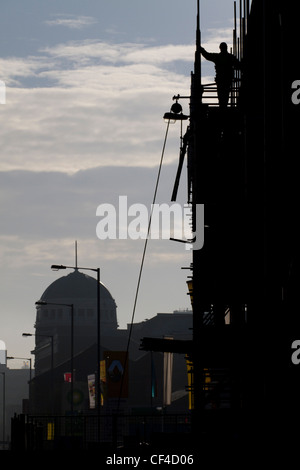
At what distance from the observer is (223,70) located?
25.9 m

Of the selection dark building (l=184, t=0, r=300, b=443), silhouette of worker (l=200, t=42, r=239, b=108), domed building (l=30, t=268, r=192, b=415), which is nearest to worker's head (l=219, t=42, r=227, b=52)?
silhouette of worker (l=200, t=42, r=239, b=108)

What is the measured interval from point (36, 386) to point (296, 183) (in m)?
128

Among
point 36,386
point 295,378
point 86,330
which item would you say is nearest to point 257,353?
point 295,378

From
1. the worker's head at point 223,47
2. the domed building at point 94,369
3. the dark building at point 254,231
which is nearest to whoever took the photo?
the dark building at point 254,231

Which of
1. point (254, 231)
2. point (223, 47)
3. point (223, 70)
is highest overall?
point (223, 47)

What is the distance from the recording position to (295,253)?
15.2 m

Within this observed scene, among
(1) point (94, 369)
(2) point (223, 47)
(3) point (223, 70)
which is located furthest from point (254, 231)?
(1) point (94, 369)

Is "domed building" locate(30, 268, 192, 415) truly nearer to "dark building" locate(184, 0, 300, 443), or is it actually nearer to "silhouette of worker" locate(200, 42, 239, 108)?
"dark building" locate(184, 0, 300, 443)

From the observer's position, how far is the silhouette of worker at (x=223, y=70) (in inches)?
1014

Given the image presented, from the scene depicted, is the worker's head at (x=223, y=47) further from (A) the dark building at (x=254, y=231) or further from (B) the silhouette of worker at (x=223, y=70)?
(A) the dark building at (x=254, y=231)

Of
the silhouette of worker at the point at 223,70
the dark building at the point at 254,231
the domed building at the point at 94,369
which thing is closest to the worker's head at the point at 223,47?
the silhouette of worker at the point at 223,70

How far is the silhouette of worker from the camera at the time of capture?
25.8 m

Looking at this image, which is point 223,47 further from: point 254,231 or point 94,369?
point 94,369
